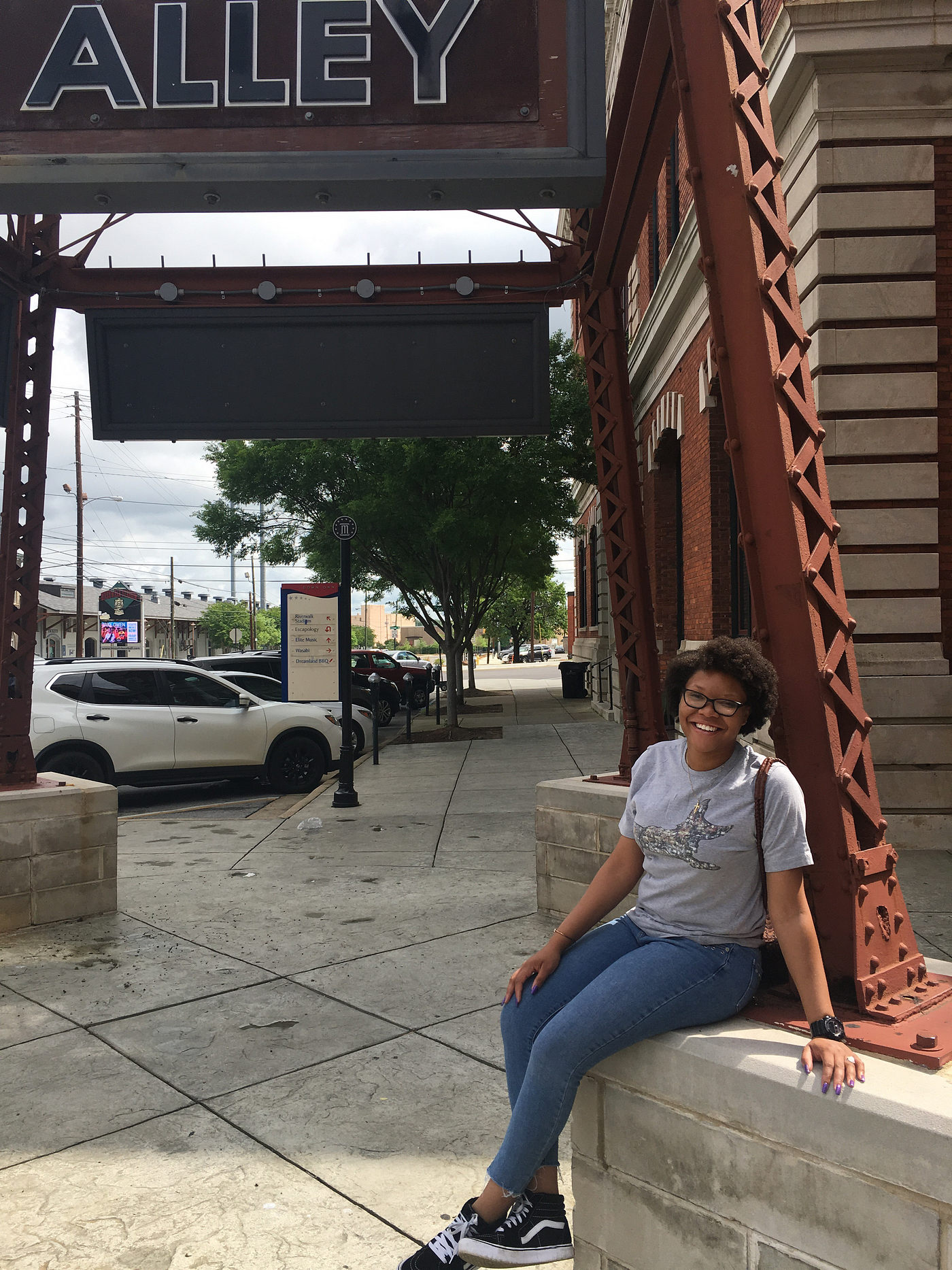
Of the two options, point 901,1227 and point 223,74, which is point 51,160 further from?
point 901,1227

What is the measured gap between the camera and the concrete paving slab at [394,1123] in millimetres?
3131

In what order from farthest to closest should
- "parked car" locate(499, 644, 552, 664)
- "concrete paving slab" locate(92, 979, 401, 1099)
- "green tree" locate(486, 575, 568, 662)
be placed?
"parked car" locate(499, 644, 552, 664)
"green tree" locate(486, 575, 568, 662)
"concrete paving slab" locate(92, 979, 401, 1099)

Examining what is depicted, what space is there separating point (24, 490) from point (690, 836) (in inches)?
215

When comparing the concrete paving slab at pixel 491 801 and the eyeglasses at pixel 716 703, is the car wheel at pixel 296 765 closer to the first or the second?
the concrete paving slab at pixel 491 801

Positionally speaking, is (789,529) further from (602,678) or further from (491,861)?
(602,678)

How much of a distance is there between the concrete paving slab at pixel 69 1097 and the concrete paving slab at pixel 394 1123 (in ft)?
1.09

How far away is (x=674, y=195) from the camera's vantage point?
14.1 meters

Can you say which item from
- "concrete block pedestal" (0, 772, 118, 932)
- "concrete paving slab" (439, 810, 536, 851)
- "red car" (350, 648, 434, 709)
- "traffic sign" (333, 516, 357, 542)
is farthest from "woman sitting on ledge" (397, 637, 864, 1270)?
"red car" (350, 648, 434, 709)

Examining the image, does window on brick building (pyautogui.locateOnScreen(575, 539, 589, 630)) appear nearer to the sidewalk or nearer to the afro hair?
the sidewalk

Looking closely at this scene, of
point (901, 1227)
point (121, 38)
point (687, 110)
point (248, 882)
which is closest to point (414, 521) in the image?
point (248, 882)

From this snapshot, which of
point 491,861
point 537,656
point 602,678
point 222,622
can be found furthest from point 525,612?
point 222,622

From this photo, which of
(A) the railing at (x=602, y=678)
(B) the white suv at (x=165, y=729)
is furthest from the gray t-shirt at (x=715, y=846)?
(A) the railing at (x=602, y=678)

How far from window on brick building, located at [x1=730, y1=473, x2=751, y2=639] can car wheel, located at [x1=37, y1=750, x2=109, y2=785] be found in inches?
297

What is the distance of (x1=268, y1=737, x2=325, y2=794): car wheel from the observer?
1256 centimetres
